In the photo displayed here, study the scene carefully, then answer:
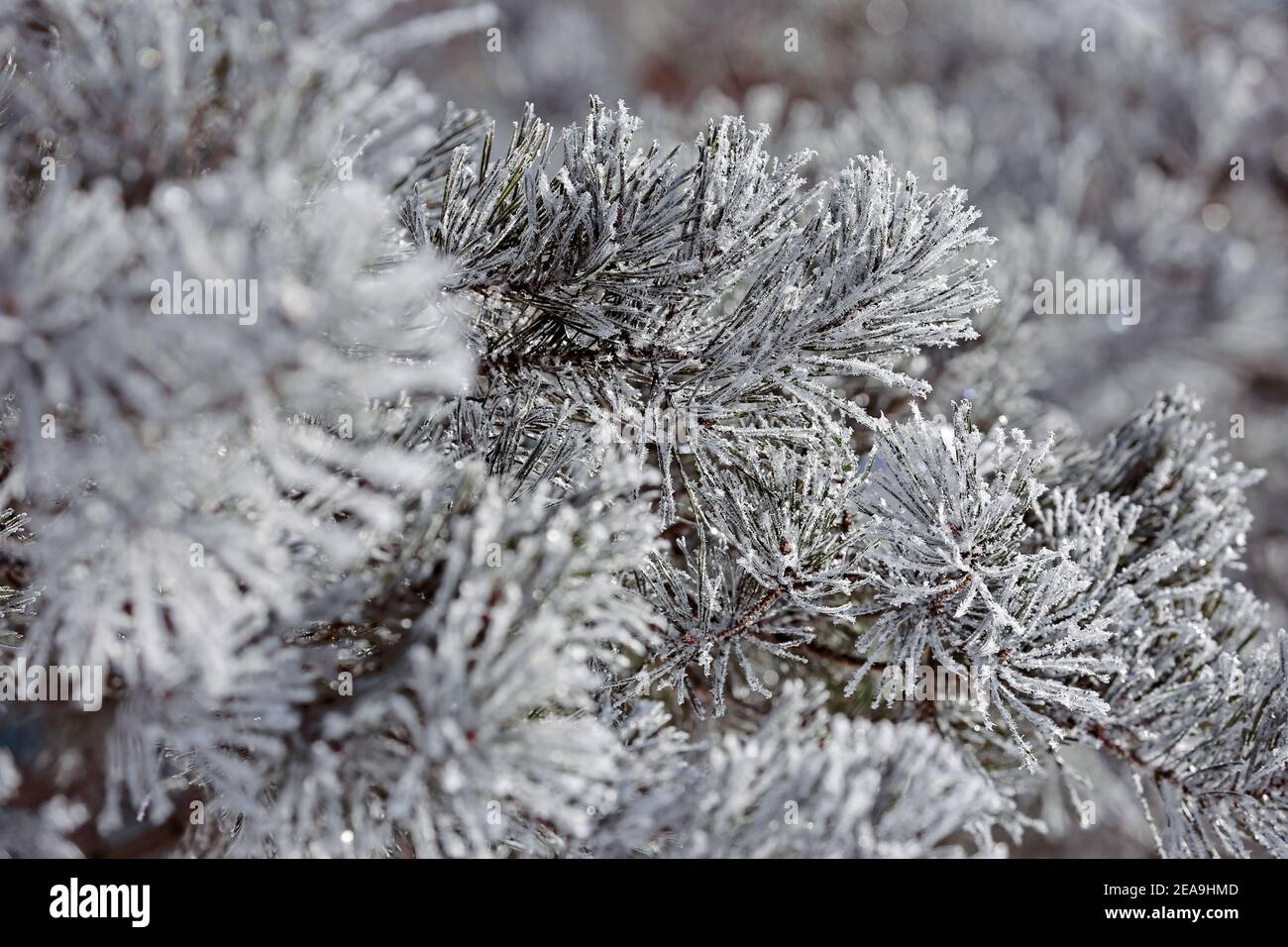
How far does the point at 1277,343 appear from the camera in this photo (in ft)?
4.80

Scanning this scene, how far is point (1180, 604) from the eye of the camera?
0.48 meters

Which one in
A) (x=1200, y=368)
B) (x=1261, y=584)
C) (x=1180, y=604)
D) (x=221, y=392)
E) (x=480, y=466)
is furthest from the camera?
(x=1200, y=368)

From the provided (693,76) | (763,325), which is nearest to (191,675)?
(763,325)

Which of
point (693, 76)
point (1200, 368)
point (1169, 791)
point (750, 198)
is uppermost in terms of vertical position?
point (693, 76)

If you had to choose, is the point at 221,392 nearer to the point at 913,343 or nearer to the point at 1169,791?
the point at 913,343

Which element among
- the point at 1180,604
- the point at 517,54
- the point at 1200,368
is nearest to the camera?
the point at 1180,604

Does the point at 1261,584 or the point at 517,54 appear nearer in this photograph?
the point at 1261,584

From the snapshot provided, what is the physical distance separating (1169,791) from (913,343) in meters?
0.26

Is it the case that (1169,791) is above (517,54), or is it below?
below

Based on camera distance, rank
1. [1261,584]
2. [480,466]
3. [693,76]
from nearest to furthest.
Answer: [480,466], [1261,584], [693,76]

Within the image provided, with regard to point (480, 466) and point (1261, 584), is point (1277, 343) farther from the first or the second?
point (480, 466)

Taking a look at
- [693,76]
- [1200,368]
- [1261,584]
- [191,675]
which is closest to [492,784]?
[191,675]

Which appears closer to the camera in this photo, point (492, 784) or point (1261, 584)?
point (492, 784)

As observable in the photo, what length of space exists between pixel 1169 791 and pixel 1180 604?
10cm
